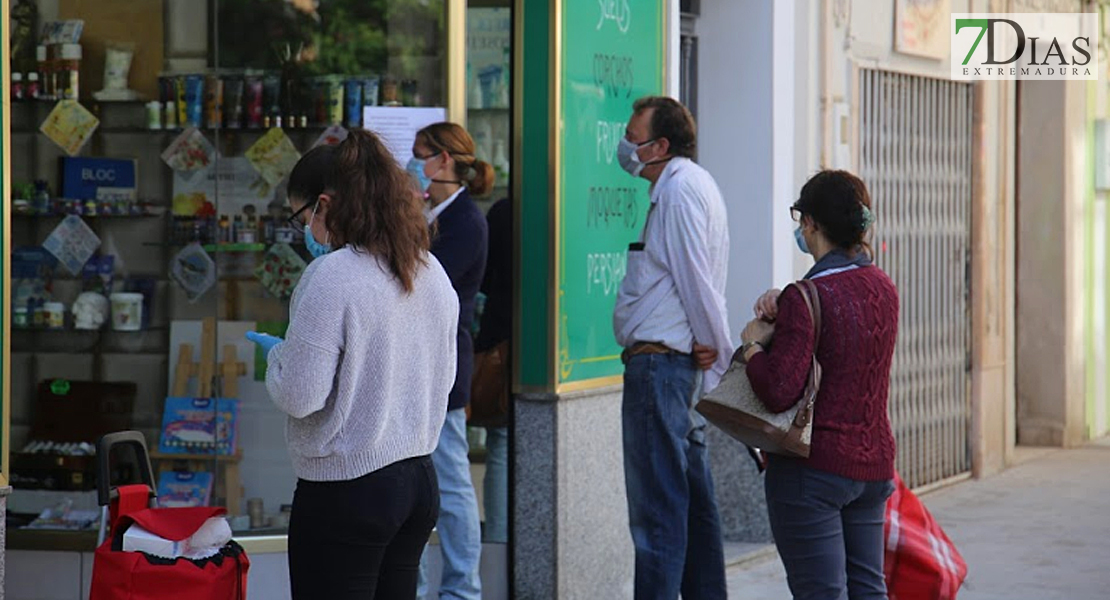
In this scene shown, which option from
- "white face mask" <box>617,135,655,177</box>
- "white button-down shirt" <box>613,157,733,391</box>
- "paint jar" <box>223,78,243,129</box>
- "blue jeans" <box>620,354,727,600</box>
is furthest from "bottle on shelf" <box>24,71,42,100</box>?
"blue jeans" <box>620,354,727,600</box>

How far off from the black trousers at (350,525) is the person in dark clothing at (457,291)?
2.54m

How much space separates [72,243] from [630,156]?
258cm

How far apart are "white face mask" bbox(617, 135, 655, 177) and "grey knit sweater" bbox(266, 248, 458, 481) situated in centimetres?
275

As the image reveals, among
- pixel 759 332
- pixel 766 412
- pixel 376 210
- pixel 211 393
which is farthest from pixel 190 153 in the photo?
pixel 376 210

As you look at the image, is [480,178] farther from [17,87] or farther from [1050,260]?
[1050,260]

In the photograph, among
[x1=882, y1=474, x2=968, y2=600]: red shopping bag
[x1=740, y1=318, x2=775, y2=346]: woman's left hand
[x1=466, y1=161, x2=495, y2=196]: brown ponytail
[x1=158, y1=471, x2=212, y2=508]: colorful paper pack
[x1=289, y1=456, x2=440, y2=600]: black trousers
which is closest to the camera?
[x1=289, y1=456, x2=440, y2=600]: black trousers

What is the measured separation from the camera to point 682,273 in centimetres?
701

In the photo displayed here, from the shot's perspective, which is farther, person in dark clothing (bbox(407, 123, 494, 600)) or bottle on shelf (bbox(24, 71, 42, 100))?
bottle on shelf (bbox(24, 71, 42, 100))

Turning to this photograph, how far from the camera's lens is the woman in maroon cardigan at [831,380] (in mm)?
5434

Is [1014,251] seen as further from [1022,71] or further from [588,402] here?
[588,402]

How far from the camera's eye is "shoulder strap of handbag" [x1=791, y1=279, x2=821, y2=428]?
542 cm

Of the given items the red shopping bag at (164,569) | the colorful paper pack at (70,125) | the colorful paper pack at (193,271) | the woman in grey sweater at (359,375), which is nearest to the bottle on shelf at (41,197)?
the colorful paper pack at (70,125)

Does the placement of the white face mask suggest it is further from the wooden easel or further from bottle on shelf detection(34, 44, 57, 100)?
bottle on shelf detection(34, 44, 57, 100)

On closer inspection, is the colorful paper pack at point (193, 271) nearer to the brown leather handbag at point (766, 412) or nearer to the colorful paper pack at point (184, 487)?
the colorful paper pack at point (184, 487)
